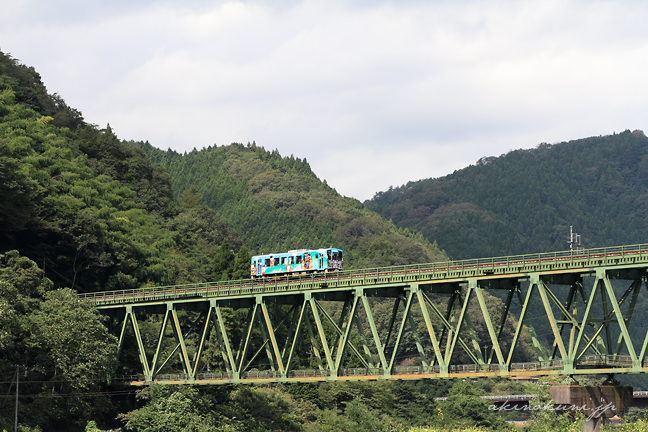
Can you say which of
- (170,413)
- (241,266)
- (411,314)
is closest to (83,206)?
(241,266)

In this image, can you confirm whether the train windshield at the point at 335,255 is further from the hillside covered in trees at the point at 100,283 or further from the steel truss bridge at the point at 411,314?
the hillside covered in trees at the point at 100,283

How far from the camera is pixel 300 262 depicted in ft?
268

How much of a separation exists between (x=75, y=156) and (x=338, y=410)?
196 ft

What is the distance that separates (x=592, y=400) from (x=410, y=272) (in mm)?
16741

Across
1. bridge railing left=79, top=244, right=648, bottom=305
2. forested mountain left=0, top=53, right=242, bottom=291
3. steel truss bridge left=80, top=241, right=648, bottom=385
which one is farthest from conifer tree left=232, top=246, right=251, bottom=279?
bridge railing left=79, top=244, right=648, bottom=305

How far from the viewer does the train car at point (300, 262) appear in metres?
80.1

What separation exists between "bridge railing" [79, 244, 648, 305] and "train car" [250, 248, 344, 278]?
22.5 feet

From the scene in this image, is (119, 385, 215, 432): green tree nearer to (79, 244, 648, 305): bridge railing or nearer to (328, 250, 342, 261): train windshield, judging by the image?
(79, 244, 648, 305): bridge railing

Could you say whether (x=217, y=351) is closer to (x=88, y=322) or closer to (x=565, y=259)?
(x=88, y=322)

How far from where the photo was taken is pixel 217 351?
8862cm

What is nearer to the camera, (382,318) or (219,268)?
(219,268)

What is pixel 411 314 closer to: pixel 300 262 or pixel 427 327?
pixel 427 327

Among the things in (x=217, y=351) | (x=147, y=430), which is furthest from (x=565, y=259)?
(x=217, y=351)

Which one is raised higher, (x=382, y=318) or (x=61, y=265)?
(x=61, y=265)
